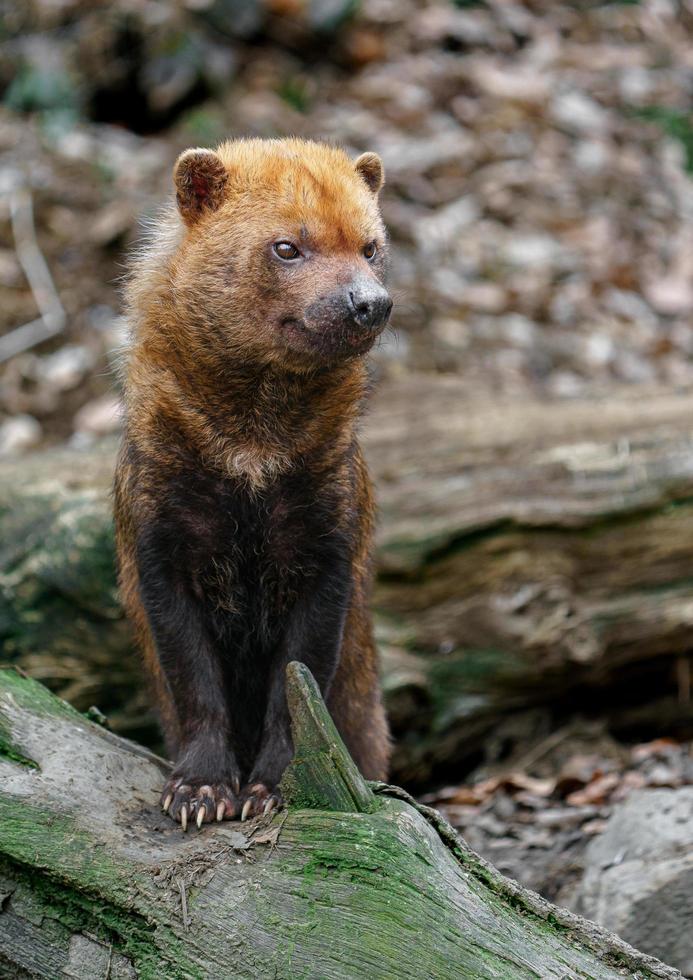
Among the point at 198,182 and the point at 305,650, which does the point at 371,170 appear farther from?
the point at 305,650

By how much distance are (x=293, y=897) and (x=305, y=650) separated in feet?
3.25

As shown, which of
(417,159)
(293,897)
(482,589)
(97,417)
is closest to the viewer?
(293,897)

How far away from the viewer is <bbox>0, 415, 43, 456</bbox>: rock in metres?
7.43

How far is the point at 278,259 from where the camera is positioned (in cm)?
360

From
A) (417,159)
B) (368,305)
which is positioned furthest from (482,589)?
(417,159)

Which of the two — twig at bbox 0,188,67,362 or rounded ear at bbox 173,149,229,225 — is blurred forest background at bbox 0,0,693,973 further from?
rounded ear at bbox 173,149,229,225

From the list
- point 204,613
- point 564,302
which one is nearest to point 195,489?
point 204,613

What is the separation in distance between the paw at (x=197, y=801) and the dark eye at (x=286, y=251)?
1.64m

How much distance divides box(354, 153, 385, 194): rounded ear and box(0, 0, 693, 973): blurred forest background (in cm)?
261

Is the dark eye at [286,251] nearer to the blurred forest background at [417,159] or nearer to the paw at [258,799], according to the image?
the paw at [258,799]

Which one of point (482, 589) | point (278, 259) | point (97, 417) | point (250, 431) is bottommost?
point (97, 417)

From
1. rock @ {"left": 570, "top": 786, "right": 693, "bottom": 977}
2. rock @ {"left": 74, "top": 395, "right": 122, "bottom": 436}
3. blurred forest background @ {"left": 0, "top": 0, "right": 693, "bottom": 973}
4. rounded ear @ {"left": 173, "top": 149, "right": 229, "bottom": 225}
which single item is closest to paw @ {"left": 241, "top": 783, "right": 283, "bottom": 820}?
rock @ {"left": 570, "top": 786, "right": 693, "bottom": 977}

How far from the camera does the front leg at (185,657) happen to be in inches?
139

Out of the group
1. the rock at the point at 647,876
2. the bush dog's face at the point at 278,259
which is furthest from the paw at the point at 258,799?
the bush dog's face at the point at 278,259
